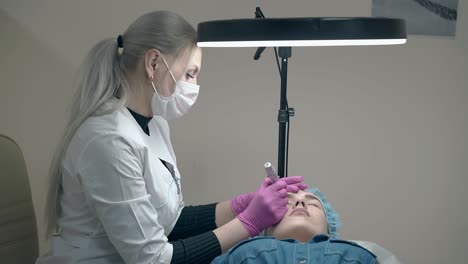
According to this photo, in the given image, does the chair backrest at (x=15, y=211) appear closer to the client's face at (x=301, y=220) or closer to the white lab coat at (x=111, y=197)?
the white lab coat at (x=111, y=197)

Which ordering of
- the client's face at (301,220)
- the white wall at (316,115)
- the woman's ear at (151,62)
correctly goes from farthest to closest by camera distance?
the white wall at (316,115)
the client's face at (301,220)
the woman's ear at (151,62)

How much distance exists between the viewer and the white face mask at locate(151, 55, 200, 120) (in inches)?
55.7

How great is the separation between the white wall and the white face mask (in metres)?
0.60

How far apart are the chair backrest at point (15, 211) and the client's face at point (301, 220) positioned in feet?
2.42

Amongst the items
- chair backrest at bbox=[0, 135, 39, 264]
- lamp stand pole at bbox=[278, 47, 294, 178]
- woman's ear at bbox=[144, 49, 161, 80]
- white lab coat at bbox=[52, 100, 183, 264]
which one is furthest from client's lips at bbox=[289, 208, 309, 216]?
chair backrest at bbox=[0, 135, 39, 264]

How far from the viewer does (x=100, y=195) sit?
123 cm

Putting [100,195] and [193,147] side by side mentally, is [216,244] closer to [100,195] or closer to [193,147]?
[100,195]

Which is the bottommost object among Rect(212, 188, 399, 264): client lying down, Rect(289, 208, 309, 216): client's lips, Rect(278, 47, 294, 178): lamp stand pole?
Rect(212, 188, 399, 264): client lying down

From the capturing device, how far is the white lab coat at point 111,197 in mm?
1229

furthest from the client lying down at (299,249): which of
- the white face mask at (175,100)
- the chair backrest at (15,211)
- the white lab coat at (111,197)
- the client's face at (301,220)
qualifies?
the chair backrest at (15,211)

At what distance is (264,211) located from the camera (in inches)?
56.4

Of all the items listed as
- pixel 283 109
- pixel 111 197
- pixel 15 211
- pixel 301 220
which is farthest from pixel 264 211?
pixel 15 211

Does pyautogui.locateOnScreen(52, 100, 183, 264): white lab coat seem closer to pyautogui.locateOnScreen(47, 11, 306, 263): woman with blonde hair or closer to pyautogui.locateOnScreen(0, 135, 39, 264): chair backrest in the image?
pyautogui.locateOnScreen(47, 11, 306, 263): woman with blonde hair

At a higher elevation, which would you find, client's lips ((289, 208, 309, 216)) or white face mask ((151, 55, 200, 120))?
white face mask ((151, 55, 200, 120))
